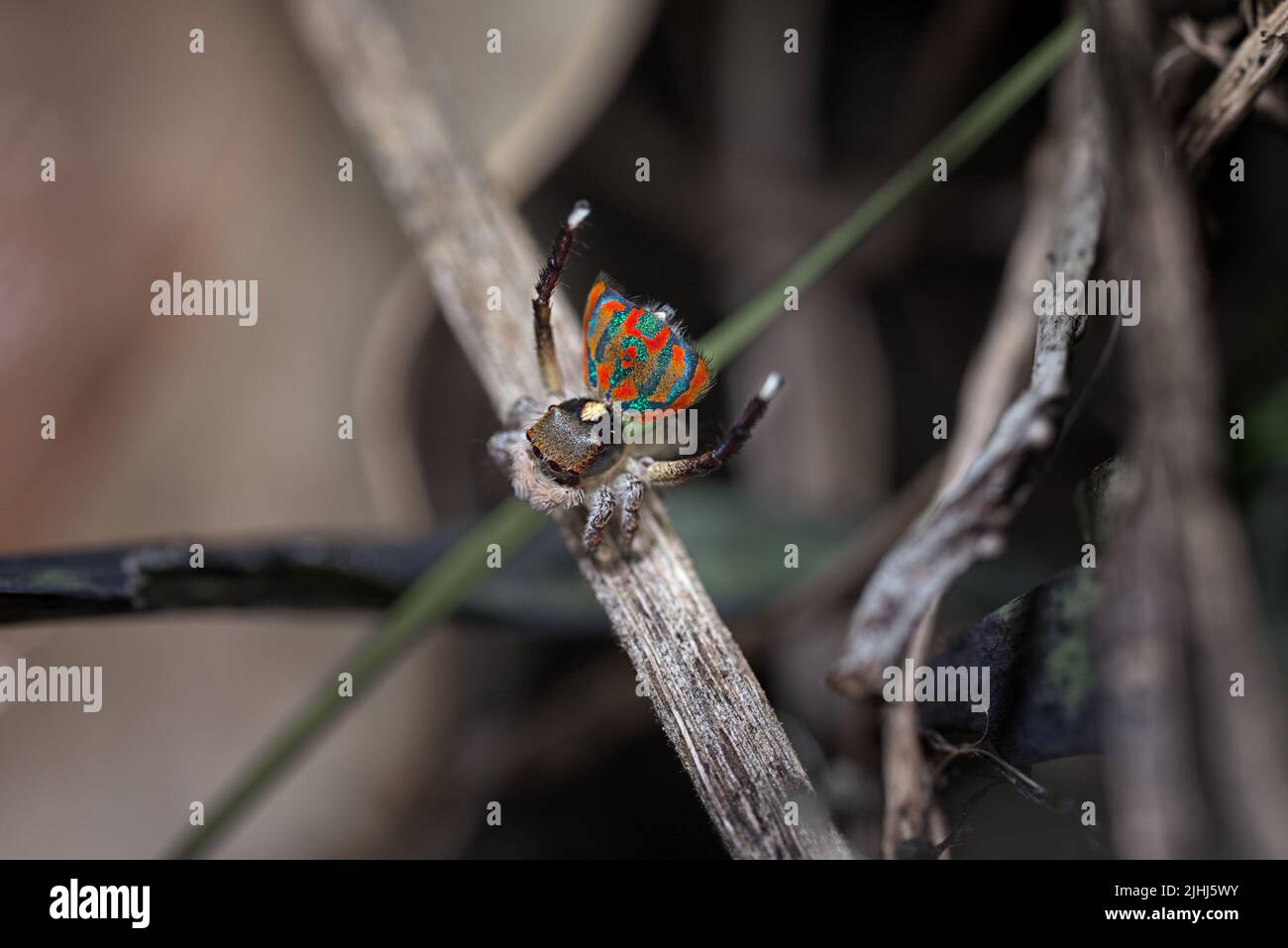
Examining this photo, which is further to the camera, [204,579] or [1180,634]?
[204,579]

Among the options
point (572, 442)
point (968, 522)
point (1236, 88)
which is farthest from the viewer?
point (572, 442)

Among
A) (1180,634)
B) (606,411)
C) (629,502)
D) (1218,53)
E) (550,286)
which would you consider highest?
(1218,53)

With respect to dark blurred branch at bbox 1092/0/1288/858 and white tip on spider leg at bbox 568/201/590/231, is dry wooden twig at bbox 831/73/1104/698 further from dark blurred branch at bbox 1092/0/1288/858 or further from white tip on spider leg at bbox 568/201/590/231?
white tip on spider leg at bbox 568/201/590/231

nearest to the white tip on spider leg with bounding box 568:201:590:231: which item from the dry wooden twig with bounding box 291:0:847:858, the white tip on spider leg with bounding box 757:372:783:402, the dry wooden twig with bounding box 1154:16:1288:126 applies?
the dry wooden twig with bounding box 291:0:847:858

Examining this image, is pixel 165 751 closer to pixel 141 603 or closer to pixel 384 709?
pixel 384 709

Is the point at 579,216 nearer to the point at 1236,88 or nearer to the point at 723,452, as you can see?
the point at 723,452

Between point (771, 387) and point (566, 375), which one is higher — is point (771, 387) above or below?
below

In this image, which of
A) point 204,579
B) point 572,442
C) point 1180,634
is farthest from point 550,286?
point 1180,634

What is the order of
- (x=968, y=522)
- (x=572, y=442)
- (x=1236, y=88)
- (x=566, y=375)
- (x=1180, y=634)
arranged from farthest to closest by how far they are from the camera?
(x=566, y=375), (x=572, y=442), (x=1236, y=88), (x=968, y=522), (x=1180, y=634)
